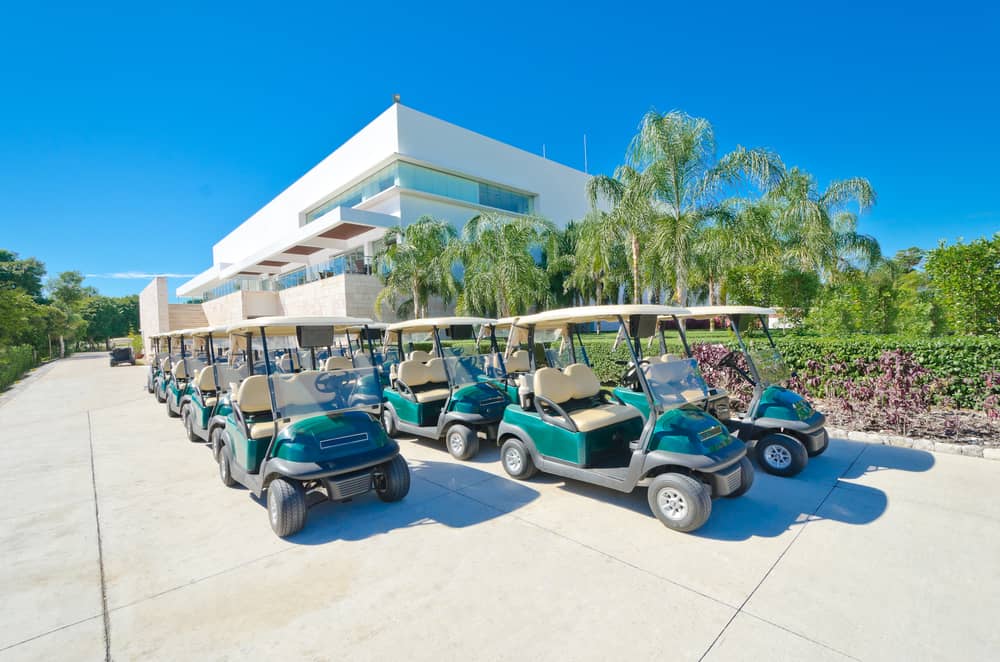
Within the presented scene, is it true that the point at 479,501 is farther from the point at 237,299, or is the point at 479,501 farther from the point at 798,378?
the point at 237,299

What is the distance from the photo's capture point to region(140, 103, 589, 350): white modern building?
73.0 ft

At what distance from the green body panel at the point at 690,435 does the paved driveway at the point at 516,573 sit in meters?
0.65

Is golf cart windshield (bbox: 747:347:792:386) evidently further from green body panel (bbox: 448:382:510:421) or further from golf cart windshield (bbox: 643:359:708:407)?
green body panel (bbox: 448:382:510:421)

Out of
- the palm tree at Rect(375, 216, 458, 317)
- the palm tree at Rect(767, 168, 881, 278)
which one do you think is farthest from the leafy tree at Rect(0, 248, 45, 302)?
the palm tree at Rect(767, 168, 881, 278)

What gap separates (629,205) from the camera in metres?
11.7

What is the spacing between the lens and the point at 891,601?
2648 millimetres

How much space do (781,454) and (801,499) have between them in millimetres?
639

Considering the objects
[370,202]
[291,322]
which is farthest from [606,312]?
[370,202]

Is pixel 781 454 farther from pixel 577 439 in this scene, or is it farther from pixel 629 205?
pixel 629 205

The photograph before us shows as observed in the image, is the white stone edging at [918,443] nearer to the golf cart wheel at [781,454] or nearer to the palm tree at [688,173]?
the golf cart wheel at [781,454]

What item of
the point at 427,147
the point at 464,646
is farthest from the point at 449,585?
the point at 427,147

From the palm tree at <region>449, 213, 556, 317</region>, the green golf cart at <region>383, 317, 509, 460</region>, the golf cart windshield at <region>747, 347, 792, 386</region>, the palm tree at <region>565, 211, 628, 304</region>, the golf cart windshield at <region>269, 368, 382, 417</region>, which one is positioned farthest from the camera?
the palm tree at <region>449, 213, 556, 317</region>

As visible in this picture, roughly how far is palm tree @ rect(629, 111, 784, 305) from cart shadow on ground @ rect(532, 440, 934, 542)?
22.3 ft

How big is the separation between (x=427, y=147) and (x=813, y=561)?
24483mm
